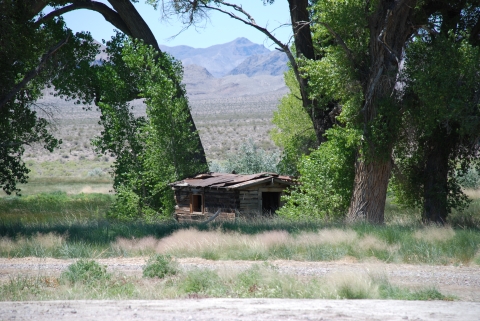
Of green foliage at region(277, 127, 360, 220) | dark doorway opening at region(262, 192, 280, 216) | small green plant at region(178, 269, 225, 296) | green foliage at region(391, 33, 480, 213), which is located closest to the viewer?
small green plant at region(178, 269, 225, 296)

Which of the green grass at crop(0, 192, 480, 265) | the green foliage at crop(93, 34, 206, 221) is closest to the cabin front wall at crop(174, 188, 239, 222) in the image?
the green foliage at crop(93, 34, 206, 221)

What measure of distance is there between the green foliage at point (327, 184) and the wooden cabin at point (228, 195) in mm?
1699

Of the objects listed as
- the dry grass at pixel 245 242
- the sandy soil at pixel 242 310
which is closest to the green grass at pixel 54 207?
the dry grass at pixel 245 242

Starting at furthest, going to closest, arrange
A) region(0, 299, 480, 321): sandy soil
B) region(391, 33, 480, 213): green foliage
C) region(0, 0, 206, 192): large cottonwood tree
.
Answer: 1. region(0, 0, 206, 192): large cottonwood tree
2. region(391, 33, 480, 213): green foliage
3. region(0, 299, 480, 321): sandy soil

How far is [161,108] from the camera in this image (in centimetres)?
2636

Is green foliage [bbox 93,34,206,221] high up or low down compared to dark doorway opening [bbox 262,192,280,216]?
up

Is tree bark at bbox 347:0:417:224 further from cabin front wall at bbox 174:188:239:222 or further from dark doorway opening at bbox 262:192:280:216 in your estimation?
dark doorway opening at bbox 262:192:280:216

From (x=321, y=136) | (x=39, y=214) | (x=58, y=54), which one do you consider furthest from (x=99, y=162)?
(x=321, y=136)

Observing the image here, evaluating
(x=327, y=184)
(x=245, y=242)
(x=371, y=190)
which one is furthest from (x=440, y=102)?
(x=245, y=242)

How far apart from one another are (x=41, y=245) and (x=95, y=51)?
641 inches

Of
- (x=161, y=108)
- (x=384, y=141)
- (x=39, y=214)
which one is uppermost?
(x=161, y=108)

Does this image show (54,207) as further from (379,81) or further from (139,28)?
(379,81)

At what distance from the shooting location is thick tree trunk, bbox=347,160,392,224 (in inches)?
763

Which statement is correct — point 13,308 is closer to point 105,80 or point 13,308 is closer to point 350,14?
point 350,14
